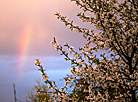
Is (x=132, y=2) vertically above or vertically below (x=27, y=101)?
above

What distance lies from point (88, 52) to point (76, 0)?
2018 mm

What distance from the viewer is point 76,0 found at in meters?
6.29

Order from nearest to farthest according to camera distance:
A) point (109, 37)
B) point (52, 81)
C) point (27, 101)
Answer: point (52, 81)
point (109, 37)
point (27, 101)

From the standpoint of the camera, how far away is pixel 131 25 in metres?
6.60

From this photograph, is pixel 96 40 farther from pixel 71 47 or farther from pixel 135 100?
pixel 135 100

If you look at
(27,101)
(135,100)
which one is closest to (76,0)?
(135,100)

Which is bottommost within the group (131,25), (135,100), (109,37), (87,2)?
(135,100)

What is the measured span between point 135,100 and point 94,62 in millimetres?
1967

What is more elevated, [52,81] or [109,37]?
[109,37]

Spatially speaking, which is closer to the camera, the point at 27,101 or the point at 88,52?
the point at 88,52

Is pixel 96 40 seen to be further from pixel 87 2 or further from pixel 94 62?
pixel 87 2

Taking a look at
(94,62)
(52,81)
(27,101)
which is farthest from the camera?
(27,101)

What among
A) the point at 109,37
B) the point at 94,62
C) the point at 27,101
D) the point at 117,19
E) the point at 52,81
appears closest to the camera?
the point at 52,81

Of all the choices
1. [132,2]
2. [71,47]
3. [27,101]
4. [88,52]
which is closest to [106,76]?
[88,52]
